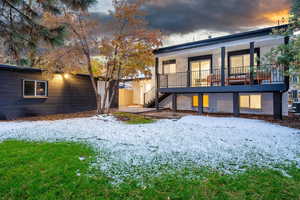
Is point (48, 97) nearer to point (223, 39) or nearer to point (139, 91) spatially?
point (139, 91)

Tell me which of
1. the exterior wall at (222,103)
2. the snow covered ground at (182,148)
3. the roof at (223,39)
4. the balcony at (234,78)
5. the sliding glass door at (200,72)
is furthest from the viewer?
the sliding glass door at (200,72)

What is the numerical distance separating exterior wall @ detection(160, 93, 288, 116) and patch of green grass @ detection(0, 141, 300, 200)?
28.9 ft

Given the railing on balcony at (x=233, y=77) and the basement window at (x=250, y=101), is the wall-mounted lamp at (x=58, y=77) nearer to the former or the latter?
the railing on balcony at (x=233, y=77)

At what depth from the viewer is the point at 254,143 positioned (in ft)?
15.8

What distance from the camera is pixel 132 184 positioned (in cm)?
263

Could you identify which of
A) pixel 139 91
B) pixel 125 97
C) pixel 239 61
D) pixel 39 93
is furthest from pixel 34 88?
pixel 239 61

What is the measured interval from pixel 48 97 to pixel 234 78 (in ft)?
37.8

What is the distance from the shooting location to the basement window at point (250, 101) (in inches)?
433

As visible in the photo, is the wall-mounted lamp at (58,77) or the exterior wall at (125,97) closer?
the wall-mounted lamp at (58,77)

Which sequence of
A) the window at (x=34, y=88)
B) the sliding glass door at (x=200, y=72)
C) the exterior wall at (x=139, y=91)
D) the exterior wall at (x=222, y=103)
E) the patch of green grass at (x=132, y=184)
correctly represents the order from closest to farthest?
the patch of green grass at (x=132, y=184), the window at (x=34, y=88), the exterior wall at (x=222, y=103), the sliding glass door at (x=200, y=72), the exterior wall at (x=139, y=91)

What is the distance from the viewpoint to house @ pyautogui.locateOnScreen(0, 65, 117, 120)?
926cm

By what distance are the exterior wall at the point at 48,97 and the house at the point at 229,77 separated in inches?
215

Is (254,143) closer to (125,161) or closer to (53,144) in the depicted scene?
(125,161)

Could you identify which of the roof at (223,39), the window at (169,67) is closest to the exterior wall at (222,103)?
the window at (169,67)
